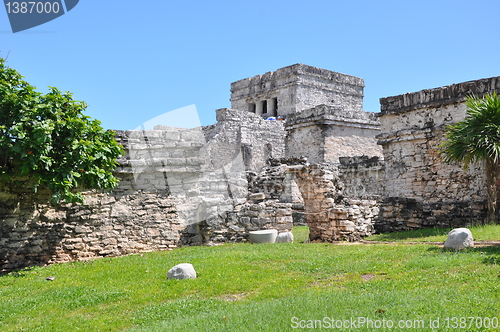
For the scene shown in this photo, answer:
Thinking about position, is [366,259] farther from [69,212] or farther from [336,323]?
[69,212]

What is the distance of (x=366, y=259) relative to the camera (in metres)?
7.48

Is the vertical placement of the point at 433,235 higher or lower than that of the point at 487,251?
lower

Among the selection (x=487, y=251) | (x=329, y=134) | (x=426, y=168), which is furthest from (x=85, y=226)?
(x=329, y=134)

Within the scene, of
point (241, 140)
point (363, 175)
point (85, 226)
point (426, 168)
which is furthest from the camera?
point (241, 140)

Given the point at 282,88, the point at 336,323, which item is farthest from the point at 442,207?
the point at 282,88

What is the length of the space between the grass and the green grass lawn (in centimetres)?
183

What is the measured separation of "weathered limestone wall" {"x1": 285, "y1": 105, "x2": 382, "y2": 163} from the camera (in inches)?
871

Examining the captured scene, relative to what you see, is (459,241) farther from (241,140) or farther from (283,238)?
(241,140)

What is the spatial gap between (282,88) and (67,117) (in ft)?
77.2

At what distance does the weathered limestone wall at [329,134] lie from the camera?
2212cm

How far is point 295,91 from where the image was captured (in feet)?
96.8

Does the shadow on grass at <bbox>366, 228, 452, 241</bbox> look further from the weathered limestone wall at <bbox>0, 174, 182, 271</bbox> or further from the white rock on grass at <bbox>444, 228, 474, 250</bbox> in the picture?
the weathered limestone wall at <bbox>0, 174, 182, 271</bbox>

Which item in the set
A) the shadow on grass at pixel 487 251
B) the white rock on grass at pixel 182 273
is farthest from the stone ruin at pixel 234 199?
the shadow on grass at pixel 487 251

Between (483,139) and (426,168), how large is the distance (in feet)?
9.89
